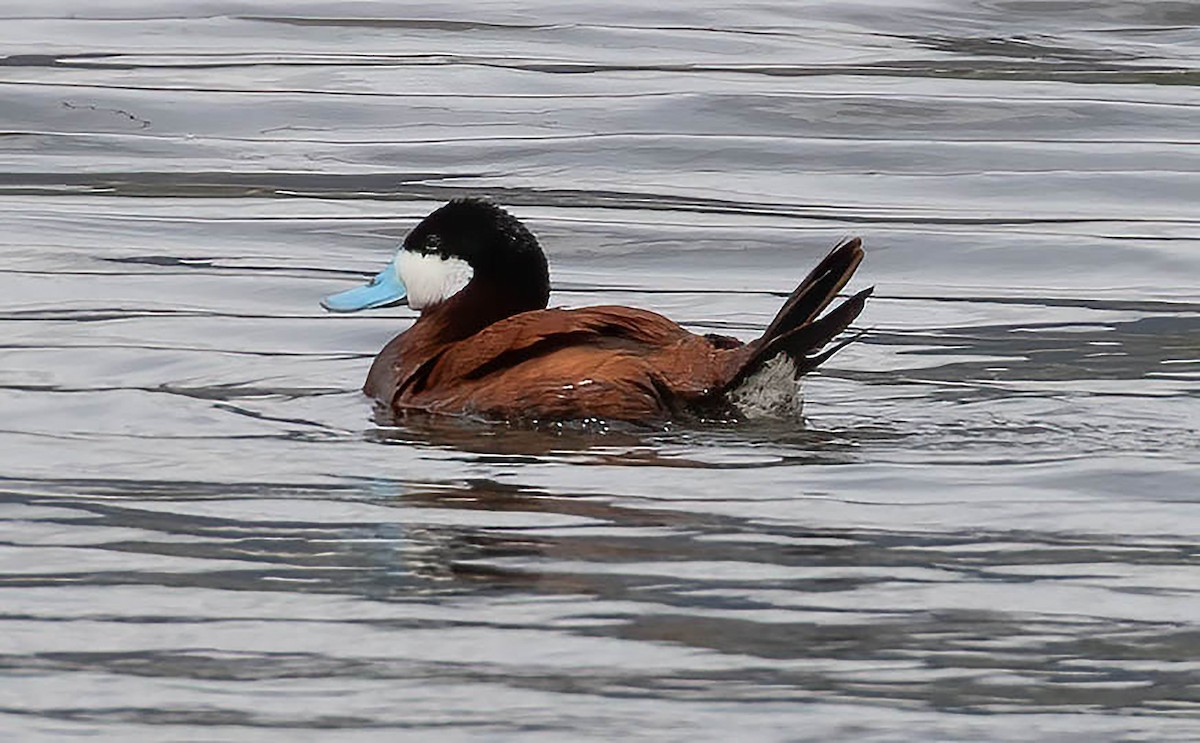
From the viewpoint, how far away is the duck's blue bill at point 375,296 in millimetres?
8969

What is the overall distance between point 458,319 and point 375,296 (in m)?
0.52

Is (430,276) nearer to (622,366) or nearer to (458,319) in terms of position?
(458,319)

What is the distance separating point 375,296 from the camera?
902cm

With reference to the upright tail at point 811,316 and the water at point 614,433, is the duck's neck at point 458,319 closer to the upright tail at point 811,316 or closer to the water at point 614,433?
the water at point 614,433

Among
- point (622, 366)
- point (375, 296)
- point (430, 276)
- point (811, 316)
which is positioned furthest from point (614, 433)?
point (375, 296)

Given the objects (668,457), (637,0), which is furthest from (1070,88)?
(668,457)

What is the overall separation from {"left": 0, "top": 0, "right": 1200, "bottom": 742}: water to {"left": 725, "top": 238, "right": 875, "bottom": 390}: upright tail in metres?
0.24

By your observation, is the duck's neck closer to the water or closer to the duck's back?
the water

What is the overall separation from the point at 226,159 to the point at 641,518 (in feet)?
25.9

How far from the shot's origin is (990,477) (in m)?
7.26

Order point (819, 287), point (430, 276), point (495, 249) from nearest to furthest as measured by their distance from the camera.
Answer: point (819, 287) < point (495, 249) < point (430, 276)

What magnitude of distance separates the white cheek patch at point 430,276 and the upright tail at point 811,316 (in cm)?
122

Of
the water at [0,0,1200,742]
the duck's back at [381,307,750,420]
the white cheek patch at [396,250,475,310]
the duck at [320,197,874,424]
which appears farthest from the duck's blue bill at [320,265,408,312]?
the duck's back at [381,307,750,420]

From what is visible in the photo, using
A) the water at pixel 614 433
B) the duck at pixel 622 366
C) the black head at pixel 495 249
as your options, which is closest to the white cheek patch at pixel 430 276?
the black head at pixel 495 249
